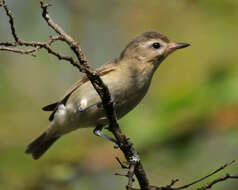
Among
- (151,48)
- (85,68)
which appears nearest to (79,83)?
(151,48)

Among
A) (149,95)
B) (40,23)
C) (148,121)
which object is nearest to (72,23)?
(40,23)

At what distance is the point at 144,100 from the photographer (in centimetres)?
854

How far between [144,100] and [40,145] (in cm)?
237

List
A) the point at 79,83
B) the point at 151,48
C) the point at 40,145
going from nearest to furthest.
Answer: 1. the point at 79,83
2. the point at 151,48
3. the point at 40,145

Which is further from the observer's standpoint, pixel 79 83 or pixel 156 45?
pixel 156 45

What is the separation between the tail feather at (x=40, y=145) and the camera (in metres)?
6.56

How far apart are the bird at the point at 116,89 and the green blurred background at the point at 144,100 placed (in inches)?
13.3

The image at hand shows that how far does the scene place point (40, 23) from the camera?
8797 mm

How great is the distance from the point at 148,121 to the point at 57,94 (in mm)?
3221

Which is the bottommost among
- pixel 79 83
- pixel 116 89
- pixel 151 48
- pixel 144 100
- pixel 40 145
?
pixel 116 89

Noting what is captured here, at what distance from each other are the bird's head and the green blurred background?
431 mm

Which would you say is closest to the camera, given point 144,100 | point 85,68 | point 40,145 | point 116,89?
point 85,68

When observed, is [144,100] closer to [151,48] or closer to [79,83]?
[151,48]

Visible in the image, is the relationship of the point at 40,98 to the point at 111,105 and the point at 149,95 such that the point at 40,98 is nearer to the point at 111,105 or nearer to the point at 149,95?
the point at 149,95
